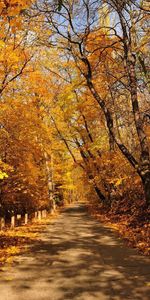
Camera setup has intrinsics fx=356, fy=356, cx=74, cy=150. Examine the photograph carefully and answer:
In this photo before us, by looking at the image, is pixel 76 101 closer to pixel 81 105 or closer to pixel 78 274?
pixel 81 105

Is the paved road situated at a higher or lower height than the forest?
lower

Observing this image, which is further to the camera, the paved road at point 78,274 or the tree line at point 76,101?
the tree line at point 76,101

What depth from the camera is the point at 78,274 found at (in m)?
7.55

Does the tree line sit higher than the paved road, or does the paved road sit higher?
the tree line

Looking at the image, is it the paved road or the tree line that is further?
the tree line

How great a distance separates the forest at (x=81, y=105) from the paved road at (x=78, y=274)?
1.99 metres

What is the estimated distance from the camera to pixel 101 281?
6891mm

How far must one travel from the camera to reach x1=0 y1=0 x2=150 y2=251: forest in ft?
44.7

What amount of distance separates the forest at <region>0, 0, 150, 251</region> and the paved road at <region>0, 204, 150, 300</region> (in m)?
1.99

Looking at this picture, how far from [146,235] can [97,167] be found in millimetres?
15041

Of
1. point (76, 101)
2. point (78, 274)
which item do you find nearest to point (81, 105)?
point (76, 101)

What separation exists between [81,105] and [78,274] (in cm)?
2064

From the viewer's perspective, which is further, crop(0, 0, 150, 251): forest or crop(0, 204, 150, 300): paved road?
crop(0, 0, 150, 251): forest

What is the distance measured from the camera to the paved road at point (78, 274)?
6129 mm
